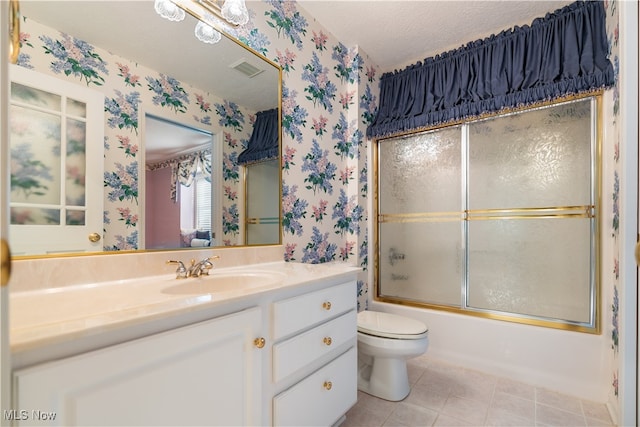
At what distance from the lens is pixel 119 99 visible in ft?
3.70

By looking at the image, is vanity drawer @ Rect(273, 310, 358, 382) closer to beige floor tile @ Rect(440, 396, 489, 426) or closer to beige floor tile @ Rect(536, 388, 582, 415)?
beige floor tile @ Rect(440, 396, 489, 426)

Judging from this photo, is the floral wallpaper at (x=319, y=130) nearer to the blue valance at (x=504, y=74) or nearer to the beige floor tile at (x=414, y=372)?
the blue valance at (x=504, y=74)

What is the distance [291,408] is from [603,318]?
1.90m

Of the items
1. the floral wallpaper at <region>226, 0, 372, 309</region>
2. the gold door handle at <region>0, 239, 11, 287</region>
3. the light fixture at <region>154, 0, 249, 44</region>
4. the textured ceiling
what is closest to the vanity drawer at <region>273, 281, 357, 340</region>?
the floral wallpaper at <region>226, 0, 372, 309</region>

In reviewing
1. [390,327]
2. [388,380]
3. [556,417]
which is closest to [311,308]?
[390,327]

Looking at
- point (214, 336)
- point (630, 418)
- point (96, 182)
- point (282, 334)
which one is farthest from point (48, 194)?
point (630, 418)

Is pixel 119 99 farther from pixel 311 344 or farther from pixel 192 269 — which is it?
pixel 311 344

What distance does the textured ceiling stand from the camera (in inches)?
75.5

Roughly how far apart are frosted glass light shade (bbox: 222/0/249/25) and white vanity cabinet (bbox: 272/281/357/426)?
1343mm

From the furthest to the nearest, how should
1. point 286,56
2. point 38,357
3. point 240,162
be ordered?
point 286,56 < point 240,162 < point 38,357

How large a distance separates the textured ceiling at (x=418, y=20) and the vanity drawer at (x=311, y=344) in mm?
1959

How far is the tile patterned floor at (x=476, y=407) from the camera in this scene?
156cm

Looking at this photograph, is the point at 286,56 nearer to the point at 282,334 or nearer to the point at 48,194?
the point at 48,194

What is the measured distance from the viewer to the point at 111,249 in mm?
1102
